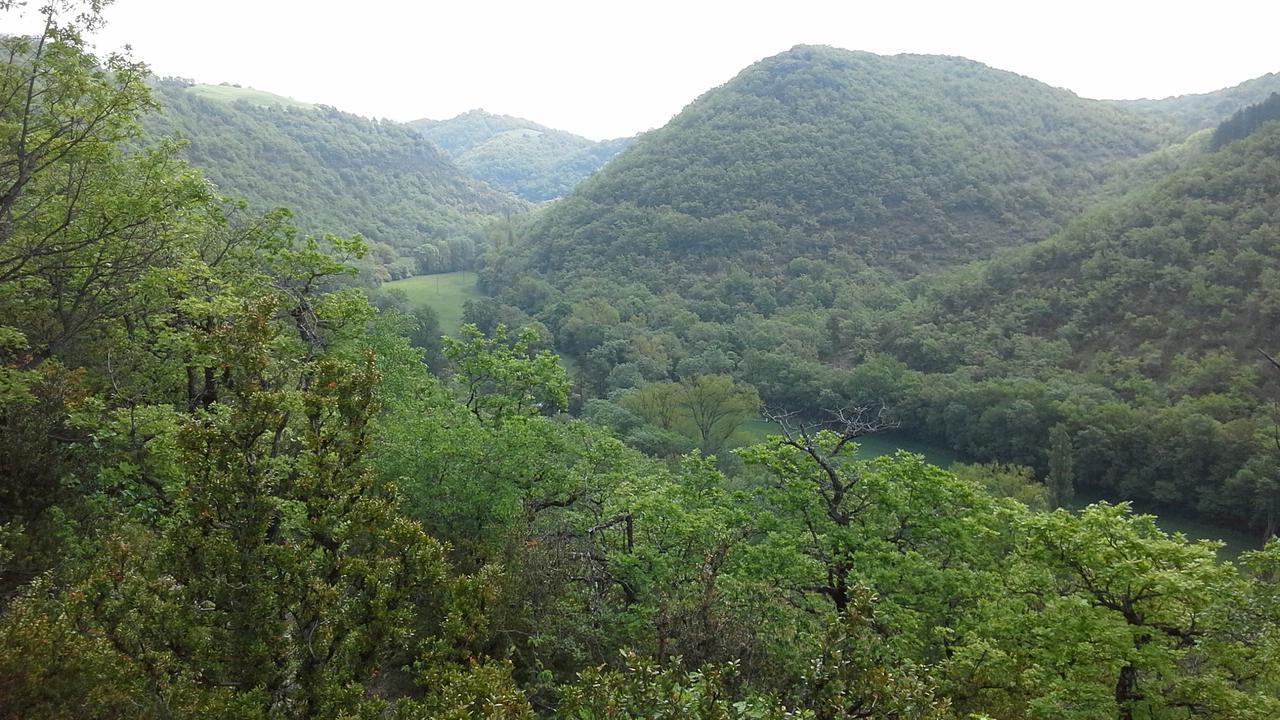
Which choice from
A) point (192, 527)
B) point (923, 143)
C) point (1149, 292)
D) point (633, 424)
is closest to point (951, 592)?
point (192, 527)

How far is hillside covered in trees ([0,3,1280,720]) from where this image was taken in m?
6.45

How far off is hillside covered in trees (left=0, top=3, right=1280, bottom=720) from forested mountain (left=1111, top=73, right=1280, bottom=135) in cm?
19041

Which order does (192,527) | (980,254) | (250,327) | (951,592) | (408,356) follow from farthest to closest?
(980,254) < (408,356) < (951,592) < (250,327) < (192,527)

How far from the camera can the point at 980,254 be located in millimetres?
122875

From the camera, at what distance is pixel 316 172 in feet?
524

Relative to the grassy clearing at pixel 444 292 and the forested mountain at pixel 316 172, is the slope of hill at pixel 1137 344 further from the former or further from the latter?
the forested mountain at pixel 316 172

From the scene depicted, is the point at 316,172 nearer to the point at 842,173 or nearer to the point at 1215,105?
the point at 842,173

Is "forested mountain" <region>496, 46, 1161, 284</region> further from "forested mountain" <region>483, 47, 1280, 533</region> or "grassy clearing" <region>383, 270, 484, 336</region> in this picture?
"grassy clearing" <region>383, 270, 484, 336</region>

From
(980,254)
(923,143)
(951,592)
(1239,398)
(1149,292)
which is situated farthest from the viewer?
(923,143)

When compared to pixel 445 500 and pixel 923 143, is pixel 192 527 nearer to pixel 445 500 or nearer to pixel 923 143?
pixel 445 500

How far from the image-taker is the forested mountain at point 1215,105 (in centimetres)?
16412

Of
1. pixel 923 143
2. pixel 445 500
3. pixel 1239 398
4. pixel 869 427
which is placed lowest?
pixel 1239 398

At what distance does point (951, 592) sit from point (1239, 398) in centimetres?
5915

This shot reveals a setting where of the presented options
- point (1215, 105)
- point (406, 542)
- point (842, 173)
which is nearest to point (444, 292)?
point (842, 173)
